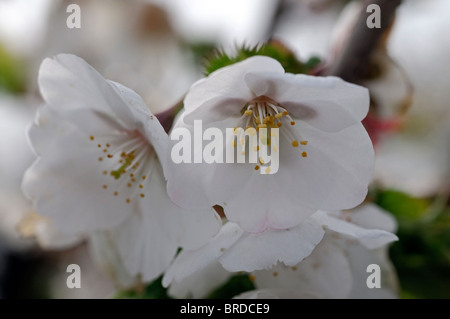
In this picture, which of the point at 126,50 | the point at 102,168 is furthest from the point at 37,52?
the point at 102,168

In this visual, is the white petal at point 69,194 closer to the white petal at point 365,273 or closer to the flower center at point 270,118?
the flower center at point 270,118

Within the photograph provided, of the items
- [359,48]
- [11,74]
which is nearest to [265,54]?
[359,48]

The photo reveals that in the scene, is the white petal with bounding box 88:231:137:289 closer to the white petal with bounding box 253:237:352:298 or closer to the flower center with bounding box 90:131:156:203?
the flower center with bounding box 90:131:156:203

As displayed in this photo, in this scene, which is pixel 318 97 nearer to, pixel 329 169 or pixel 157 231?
pixel 329 169

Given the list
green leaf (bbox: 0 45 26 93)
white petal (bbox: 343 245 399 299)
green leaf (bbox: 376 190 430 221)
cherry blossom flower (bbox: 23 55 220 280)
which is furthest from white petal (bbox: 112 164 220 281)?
green leaf (bbox: 0 45 26 93)
